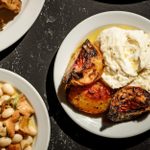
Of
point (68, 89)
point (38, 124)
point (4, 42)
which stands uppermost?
point (4, 42)

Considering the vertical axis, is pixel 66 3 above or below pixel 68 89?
above

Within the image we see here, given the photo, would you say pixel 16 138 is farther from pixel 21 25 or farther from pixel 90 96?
pixel 21 25

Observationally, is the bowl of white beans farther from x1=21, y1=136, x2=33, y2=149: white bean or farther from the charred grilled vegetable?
the charred grilled vegetable

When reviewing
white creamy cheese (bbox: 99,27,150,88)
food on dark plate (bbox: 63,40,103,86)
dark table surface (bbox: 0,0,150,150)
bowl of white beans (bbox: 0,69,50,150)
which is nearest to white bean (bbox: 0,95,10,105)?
bowl of white beans (bbox: 0,69,50,150)

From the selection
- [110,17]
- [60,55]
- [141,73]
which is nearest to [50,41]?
[60,55]

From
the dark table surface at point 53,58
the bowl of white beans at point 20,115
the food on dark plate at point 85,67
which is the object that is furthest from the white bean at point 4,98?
the food on dark plate at point 85,67

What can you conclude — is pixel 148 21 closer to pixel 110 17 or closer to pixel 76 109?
pixel 110 17
